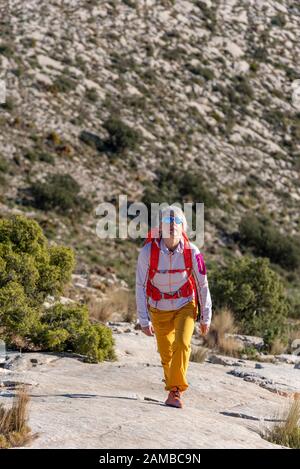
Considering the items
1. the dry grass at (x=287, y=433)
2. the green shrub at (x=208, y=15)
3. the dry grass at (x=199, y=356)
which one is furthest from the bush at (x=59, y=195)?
the dry grass at (x=287, y=433)

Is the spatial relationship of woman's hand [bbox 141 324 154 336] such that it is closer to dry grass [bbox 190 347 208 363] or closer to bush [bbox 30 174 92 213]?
dry grass [bbox 190 347 208 363]

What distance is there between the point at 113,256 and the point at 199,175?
6031 millimetres

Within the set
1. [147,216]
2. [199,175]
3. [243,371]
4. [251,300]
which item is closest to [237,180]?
[199,175]

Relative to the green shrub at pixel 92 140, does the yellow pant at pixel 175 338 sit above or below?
above

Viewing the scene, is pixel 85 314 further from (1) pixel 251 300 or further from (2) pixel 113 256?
(2) pixel 113 256

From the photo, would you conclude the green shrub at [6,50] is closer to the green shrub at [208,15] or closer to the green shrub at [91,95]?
the green shrub at [91,95]

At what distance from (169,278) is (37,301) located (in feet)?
10.2

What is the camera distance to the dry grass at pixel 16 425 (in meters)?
5.20

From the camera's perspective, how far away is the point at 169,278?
22.8 feet

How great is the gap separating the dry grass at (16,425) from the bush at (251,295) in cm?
842

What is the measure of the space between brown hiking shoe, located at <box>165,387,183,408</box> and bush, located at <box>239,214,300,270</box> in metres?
18.1

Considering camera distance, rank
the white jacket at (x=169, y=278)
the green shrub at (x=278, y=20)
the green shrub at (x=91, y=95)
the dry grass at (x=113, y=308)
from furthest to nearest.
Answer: the green shrub at (x=278, y=20) → the green shrub at (x=91, y=95) → the dry grass at (x=113, y=308) → the white jacket at (x=169, y=278)

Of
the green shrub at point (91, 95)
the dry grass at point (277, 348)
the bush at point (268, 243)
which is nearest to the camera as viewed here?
the dry grass at point (277, 348)

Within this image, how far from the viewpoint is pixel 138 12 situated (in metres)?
31.8
